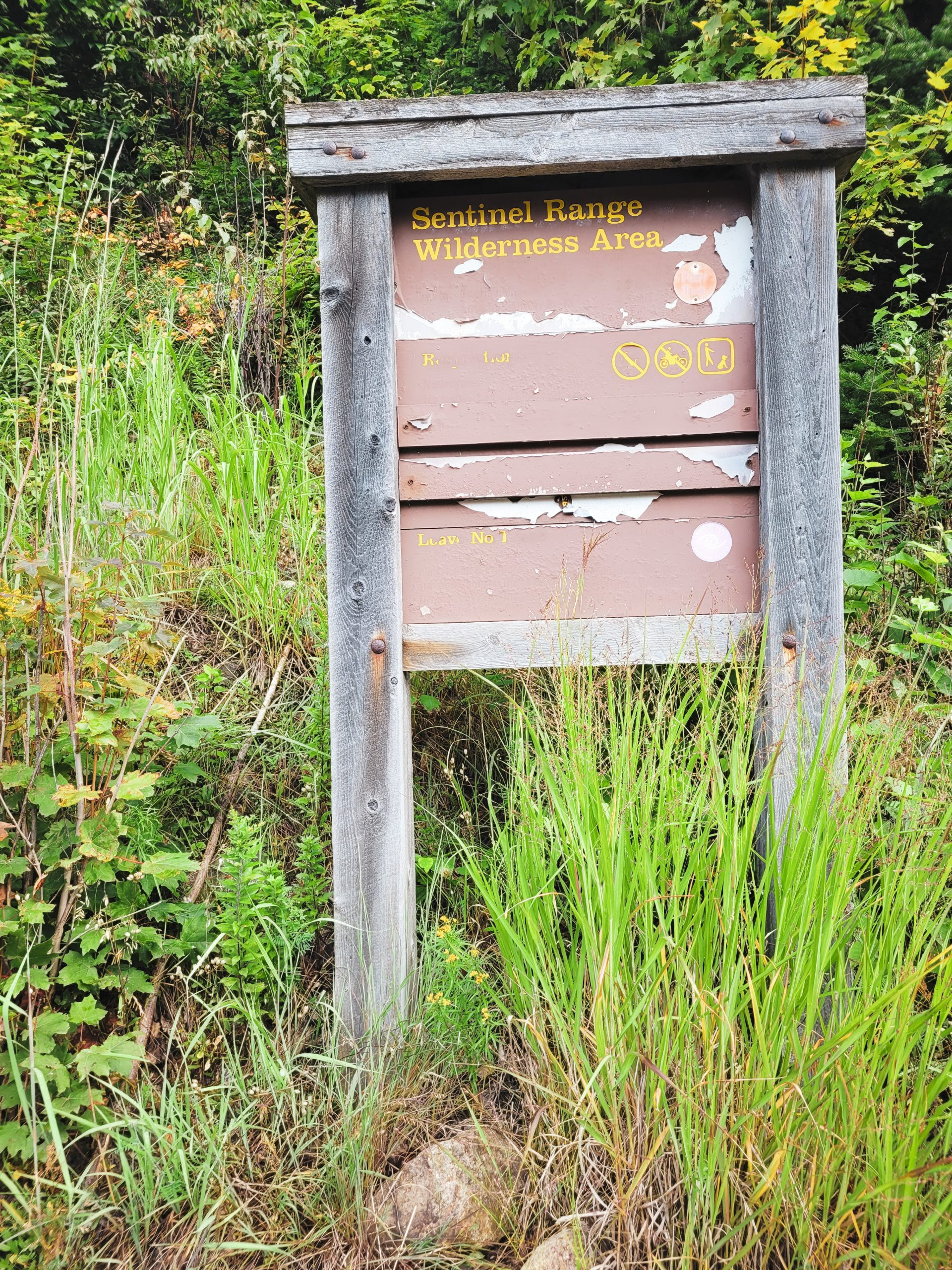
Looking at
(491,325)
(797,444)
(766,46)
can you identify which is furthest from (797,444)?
(766,46)

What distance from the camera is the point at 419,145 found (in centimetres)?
188

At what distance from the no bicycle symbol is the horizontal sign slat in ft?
0.54

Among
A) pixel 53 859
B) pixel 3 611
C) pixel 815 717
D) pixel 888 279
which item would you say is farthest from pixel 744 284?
pixel 888 279

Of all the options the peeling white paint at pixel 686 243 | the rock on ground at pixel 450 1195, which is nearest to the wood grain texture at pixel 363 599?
the rock on ground at pixel 450 1195

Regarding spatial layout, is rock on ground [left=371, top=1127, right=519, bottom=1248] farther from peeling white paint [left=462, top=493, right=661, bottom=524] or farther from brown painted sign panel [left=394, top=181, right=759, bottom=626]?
peeling white paint [left=462, top=493, right=661, bottom=524]

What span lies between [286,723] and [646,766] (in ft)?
4.12

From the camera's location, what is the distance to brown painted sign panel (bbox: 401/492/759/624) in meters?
1.97

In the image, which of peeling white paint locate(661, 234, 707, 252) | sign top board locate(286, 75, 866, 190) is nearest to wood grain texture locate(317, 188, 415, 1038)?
sign top board locate(286, 75, 866, 190)

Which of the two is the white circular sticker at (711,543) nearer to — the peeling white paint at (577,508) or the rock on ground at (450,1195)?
the peeling white paint at (577,508)

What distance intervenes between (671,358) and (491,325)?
1.42 ft

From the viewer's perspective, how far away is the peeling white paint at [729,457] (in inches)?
77.5

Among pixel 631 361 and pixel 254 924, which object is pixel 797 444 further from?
pixel 254 924

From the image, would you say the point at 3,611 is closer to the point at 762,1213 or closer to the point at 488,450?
the point at 488,450

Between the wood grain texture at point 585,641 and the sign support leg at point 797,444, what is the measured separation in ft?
0.39
